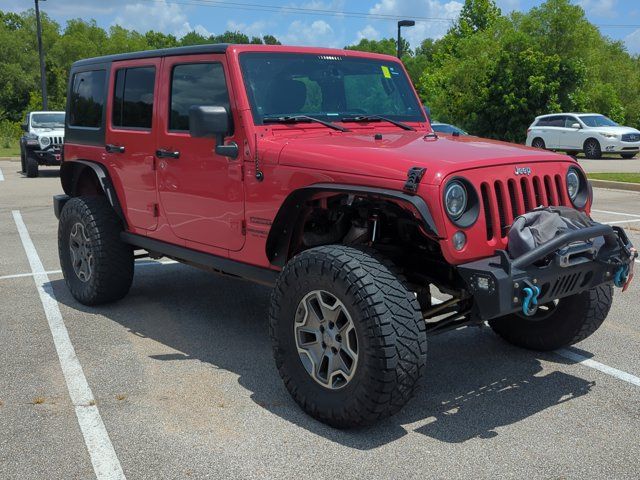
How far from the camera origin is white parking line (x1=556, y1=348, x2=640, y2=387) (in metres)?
4.43

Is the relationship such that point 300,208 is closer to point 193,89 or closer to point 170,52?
point 193,89

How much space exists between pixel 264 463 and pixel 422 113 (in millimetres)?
2958

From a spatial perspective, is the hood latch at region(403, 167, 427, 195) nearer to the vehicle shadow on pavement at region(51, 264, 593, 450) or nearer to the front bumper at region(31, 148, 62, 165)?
the vehicle shadow on pavement at region(51, 264, 593, 450)

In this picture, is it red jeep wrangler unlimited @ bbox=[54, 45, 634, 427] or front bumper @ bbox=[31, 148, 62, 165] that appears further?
front bumper @ bbox=[31, 148, 62, 165]

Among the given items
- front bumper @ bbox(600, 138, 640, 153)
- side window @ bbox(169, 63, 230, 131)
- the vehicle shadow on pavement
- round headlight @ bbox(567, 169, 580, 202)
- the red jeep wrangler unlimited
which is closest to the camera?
the red jeep wrangler unlimited

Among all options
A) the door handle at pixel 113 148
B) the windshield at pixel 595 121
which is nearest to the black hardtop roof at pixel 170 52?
the door handle at pixel 113 148

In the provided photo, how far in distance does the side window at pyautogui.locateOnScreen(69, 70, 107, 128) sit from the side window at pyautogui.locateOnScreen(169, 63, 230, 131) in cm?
116

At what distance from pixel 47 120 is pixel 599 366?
60.7ft

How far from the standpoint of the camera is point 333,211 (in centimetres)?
420

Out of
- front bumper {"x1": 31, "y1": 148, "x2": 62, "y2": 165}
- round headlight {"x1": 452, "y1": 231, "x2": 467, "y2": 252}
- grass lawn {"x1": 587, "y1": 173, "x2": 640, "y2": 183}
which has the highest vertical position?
round headlight {"x1": 452, "y1": 231, "x2": 467, "y2": 252}

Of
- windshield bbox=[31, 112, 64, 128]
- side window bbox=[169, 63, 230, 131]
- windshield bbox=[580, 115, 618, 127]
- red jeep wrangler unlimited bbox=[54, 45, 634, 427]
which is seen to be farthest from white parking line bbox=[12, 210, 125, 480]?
windshield bbox=[580, 115, 618, 127]

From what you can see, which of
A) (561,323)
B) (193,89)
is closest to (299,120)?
(193,89)

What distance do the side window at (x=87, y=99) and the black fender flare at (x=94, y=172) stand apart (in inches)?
13.0

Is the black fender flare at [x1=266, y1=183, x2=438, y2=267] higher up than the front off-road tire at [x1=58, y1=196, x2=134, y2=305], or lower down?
higher up
